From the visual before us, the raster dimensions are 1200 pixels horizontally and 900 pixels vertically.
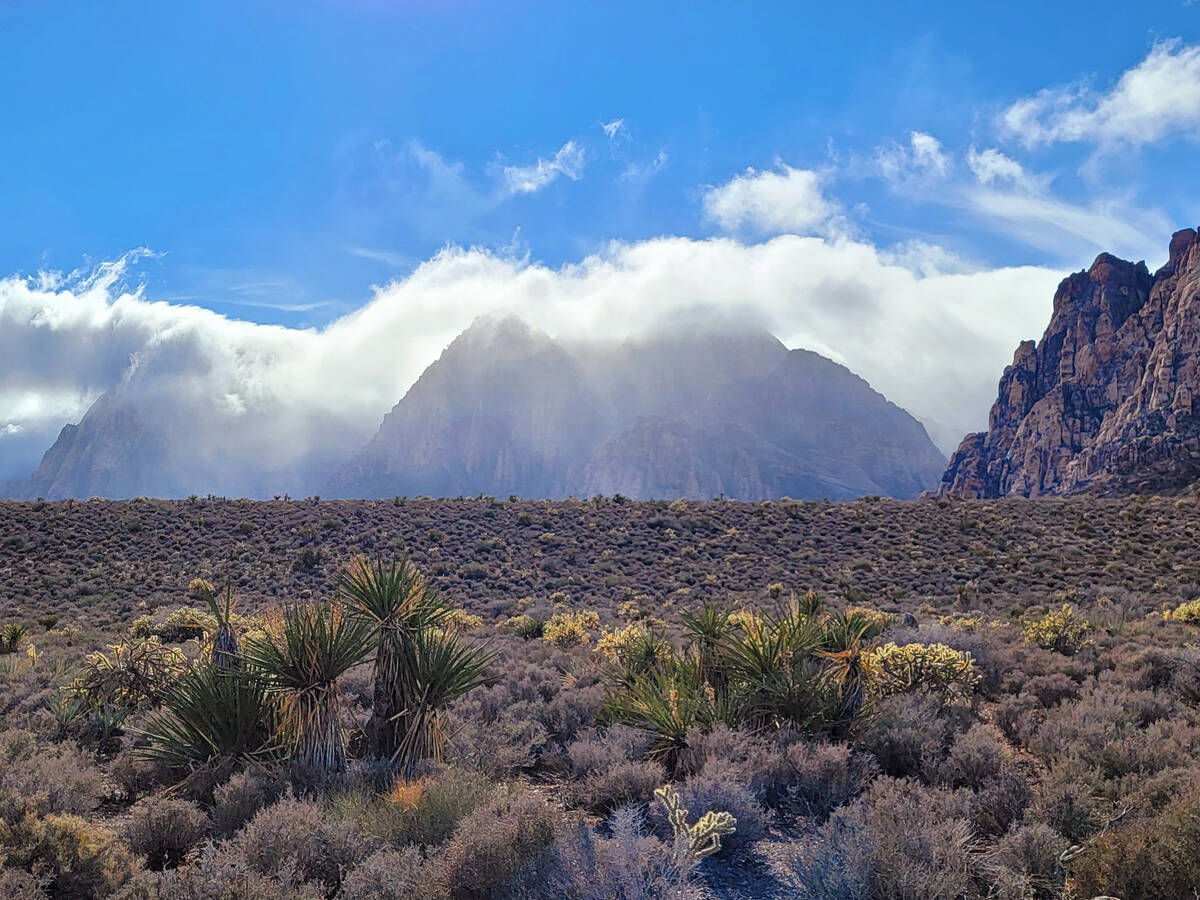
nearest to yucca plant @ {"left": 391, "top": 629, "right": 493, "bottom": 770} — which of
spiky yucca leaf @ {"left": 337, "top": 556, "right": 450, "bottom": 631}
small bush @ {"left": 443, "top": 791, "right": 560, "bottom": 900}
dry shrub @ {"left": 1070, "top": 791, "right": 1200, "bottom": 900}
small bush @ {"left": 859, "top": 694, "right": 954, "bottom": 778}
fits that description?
spiky yucca leaf @ {"left": 337, "top": 556, "right": 450, "bottom": 631}

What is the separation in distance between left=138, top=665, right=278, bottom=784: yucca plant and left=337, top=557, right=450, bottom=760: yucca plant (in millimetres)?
1102

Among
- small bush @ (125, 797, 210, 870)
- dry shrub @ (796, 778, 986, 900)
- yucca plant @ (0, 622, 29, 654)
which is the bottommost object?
yucca plant @ (0, 622, 29, 654)

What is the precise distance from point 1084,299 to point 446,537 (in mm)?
129844

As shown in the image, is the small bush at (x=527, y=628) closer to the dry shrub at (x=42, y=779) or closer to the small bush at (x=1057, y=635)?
the small bush at (x=1057, y=635)

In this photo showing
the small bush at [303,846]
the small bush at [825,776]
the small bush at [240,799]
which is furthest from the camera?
the small bush at [825,776]

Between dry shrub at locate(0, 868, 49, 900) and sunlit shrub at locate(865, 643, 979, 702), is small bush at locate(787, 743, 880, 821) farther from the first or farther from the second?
dry shrub at locate(0, 868, 49, 900)

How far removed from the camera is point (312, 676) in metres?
7.41

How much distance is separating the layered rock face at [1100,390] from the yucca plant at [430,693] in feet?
226

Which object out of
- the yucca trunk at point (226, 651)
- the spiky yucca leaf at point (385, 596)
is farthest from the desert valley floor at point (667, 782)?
the yucca trunk at point (226, 651)

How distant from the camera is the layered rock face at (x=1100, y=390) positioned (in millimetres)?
78188

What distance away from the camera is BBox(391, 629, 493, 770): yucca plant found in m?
7.48

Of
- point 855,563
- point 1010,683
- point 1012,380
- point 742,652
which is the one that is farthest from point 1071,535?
point 1012,380

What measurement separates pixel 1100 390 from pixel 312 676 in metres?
129

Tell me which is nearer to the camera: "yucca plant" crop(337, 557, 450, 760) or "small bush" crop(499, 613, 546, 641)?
"yucca plant" crop(337, 557, 450, 760)
